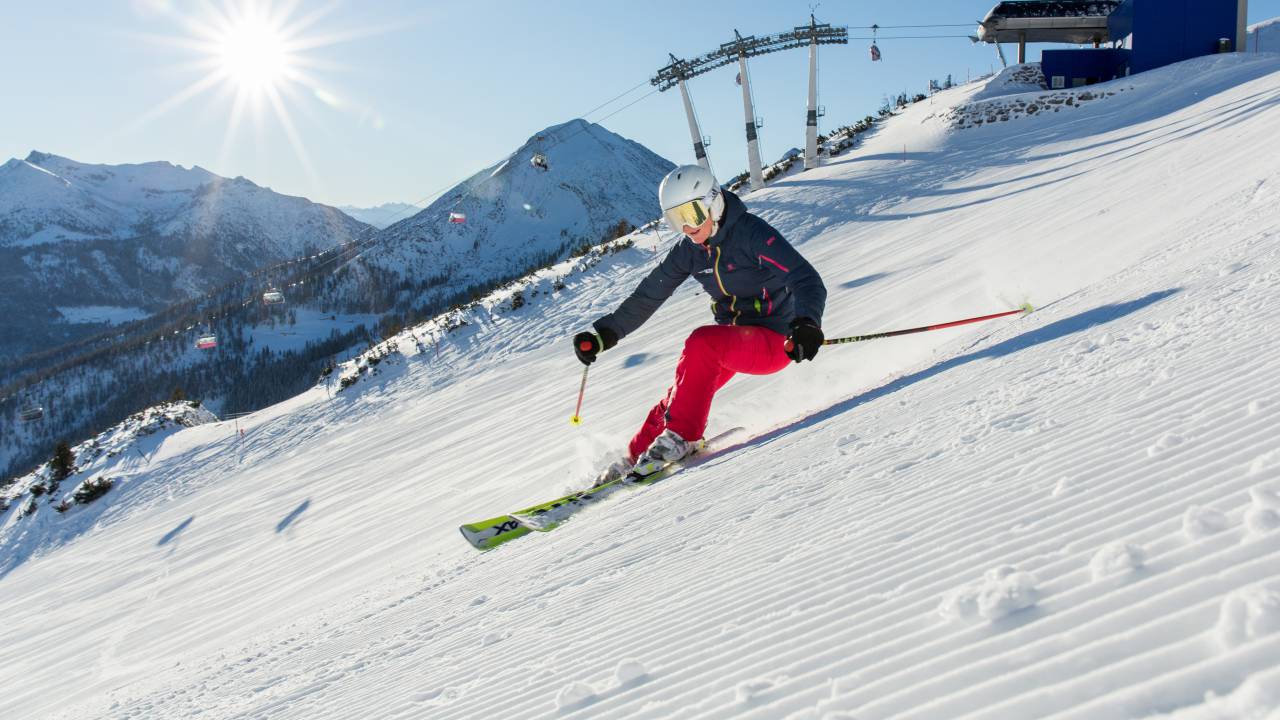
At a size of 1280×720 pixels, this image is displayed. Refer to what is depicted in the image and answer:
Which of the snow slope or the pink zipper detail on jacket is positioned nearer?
the snow slope

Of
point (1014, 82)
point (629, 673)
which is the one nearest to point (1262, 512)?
point (629, 673)

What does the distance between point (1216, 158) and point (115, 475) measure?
1917 centimetres

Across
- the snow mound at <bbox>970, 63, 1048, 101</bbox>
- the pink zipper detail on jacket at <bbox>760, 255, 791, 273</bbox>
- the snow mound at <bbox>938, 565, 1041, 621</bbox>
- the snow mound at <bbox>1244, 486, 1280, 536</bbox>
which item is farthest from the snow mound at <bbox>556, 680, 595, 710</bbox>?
the snow mound at <bbox>970, 63, 1048, 101</bbox>

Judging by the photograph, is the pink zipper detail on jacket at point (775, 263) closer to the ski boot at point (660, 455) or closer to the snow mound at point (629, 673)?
the ski boot at point (660, 455)

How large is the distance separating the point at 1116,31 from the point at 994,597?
3532 cm

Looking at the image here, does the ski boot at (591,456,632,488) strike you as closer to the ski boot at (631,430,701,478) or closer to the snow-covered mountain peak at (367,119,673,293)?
the ski boot at (631,430,701,478)

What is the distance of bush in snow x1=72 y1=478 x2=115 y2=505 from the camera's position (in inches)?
521

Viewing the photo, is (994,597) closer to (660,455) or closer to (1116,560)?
(1116,560)

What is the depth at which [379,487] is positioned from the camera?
909 centimetres

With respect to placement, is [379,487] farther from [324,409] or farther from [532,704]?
Answer: [532,704]

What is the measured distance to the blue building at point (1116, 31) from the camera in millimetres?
24672

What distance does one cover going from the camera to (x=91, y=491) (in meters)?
13.3

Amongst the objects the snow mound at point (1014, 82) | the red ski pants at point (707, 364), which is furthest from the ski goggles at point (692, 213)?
the snow mound at point (1014, 82)

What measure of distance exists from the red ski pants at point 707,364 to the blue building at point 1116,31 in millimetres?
27729
